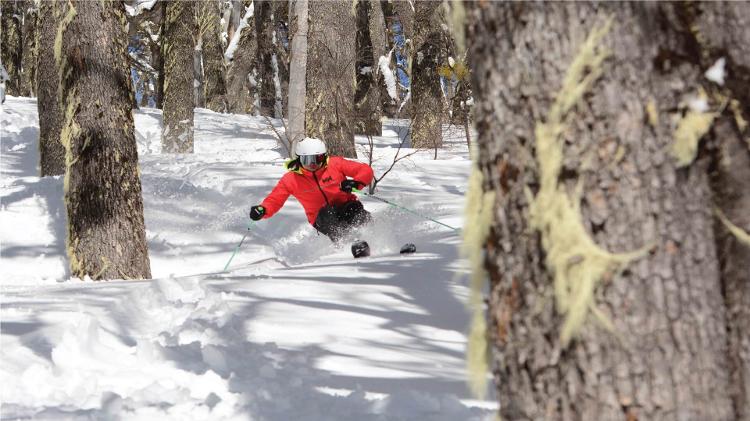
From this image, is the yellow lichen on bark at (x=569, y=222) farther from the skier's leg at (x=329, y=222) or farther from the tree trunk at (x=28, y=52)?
the tree trunk at (x=28, y=52)

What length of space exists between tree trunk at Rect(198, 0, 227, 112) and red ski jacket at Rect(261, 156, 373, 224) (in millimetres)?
16522

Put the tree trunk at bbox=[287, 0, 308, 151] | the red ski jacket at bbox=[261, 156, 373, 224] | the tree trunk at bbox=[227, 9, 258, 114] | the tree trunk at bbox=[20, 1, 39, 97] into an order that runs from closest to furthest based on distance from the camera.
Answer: the red ski jacket at bbox=[261, 156, 373, 224]
the tree trunk at bbox=[287, 0, 308, 151]
the tree trunk at bbox=[20, 1, 39, 97]
the tree trunk at bbox=[227, 9, 258, 114]

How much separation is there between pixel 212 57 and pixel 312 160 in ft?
60.4

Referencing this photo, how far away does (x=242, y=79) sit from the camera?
29609mm

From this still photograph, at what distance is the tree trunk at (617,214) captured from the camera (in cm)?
154

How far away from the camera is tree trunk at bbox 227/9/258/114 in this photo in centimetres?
2847

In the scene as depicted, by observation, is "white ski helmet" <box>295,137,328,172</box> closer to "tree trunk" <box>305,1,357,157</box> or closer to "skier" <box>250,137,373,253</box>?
"skier" <box>250,137,373,253</box>

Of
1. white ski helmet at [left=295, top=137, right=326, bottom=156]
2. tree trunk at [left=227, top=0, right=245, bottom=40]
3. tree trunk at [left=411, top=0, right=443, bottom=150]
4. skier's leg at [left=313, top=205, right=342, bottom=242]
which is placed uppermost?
tree trunk at [left=227, top=0, right=245, bottom=40]

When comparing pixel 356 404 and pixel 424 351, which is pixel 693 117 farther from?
pixel 424 351

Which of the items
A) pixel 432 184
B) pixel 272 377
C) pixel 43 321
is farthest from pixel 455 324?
pixel 432 184

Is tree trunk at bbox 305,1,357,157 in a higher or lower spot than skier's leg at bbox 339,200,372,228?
higher

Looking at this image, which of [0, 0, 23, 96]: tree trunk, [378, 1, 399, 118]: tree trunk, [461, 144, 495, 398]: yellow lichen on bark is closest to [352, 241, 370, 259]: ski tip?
[461, 144, 495, 398]: yellow lichen on bark

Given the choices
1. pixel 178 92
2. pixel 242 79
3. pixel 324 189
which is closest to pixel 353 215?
pixel 324 189

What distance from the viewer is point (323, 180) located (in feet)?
25.0
